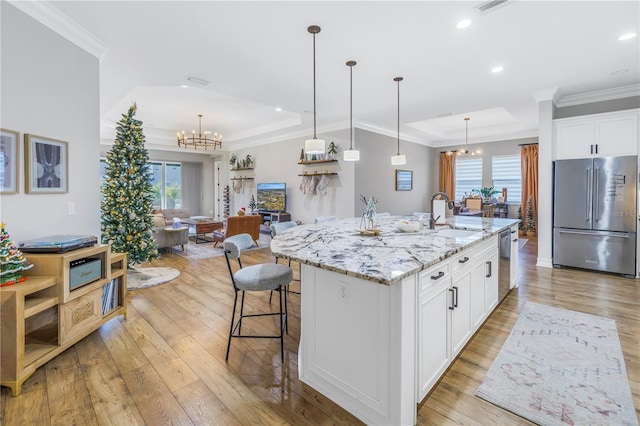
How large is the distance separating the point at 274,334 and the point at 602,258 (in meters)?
4.85

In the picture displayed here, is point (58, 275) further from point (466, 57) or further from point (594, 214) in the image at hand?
point (594, 214)

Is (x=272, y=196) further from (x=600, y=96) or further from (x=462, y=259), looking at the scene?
(x=600, y=96)

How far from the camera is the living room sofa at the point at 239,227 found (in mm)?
5980

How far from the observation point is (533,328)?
276 centimetres

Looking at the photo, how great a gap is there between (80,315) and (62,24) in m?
2.50

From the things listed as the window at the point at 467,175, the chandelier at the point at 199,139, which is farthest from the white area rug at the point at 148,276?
the window at the point at 467,175

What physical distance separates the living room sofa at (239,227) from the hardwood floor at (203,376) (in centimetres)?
266

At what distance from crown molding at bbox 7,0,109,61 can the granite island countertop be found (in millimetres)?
2651

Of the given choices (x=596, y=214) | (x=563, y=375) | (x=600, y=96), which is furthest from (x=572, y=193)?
Answer: (x=563, y=375)

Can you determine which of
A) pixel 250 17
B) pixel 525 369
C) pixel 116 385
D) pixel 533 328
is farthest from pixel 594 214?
pixel 116 385

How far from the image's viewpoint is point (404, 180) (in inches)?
324

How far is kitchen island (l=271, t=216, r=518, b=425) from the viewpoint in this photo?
1512 millimetres

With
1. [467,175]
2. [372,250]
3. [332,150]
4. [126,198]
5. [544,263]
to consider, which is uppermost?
[332,150]

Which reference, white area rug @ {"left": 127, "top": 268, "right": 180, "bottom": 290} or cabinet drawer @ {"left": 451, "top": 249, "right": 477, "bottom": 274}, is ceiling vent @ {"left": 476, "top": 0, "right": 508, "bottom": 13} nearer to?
cabinet drawer @ {"left": 451, "top": 249, "right": 477, "bottom": 274}
